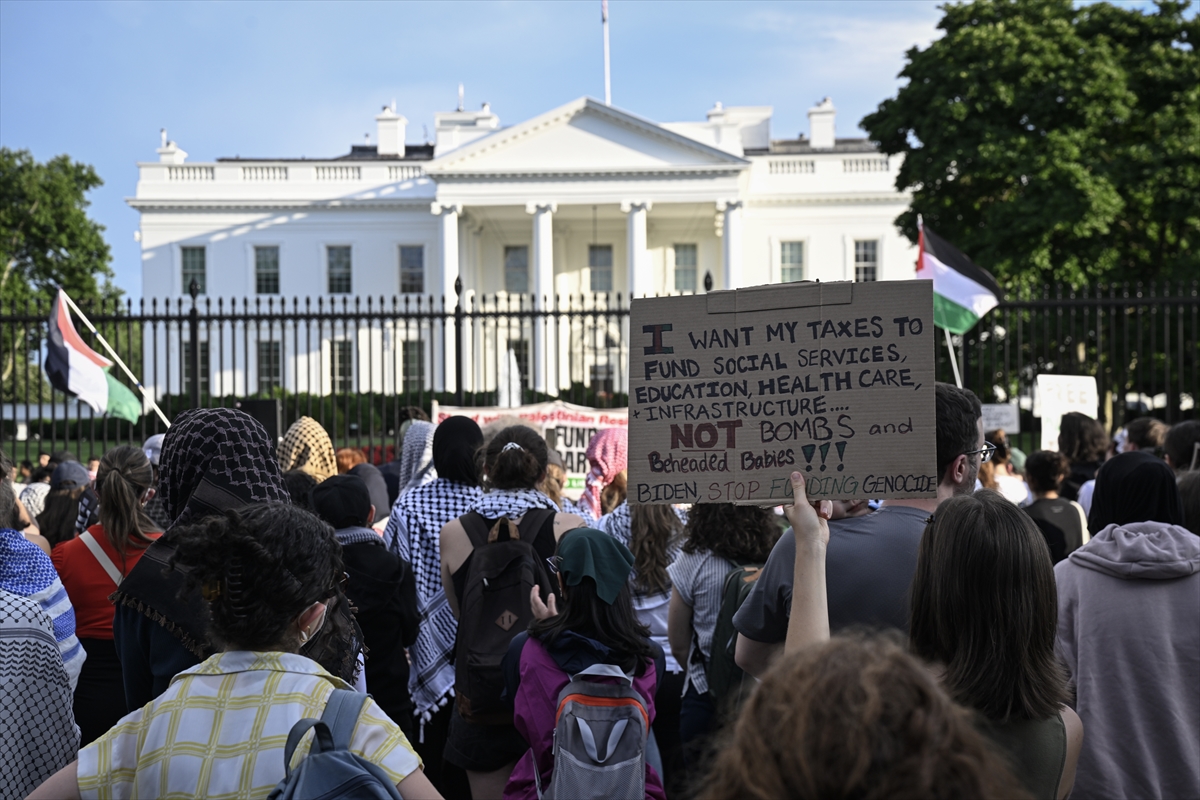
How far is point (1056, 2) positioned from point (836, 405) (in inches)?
1010

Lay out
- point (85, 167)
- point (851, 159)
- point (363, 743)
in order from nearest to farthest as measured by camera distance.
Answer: point (363, 743)
point (851, 159)
point (85, 167)

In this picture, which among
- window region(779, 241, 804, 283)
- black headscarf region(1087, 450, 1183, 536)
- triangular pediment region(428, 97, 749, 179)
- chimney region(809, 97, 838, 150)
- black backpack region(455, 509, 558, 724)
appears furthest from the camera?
chimney region(809, 97, 838, 150)

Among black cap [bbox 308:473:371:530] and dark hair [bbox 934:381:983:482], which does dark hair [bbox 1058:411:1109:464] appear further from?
black cap [bbox 308:473:371:530]

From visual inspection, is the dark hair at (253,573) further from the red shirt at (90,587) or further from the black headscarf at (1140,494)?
the black headscarf at (1140,494)

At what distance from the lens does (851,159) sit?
4119 centimetres

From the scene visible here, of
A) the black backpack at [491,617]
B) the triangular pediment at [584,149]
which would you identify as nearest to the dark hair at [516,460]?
the black backpack at [491,617]

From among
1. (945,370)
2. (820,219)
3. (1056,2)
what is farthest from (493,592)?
(820,219)

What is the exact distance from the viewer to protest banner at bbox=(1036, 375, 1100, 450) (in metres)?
9.74

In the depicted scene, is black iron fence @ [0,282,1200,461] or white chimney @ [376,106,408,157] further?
white chimney @ [376,106,408,157]

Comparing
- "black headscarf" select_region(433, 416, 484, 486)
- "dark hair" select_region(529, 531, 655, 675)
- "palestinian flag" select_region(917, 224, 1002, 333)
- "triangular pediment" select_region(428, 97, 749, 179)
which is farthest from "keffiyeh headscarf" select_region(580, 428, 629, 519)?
"triangular pediment" select_region(428, 97, 749, 179)

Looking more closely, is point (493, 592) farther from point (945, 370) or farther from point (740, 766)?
point (945, 370)

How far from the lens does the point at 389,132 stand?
155 ft

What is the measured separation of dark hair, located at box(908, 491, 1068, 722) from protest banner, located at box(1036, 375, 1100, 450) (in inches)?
313

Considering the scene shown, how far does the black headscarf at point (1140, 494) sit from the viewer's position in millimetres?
3766
